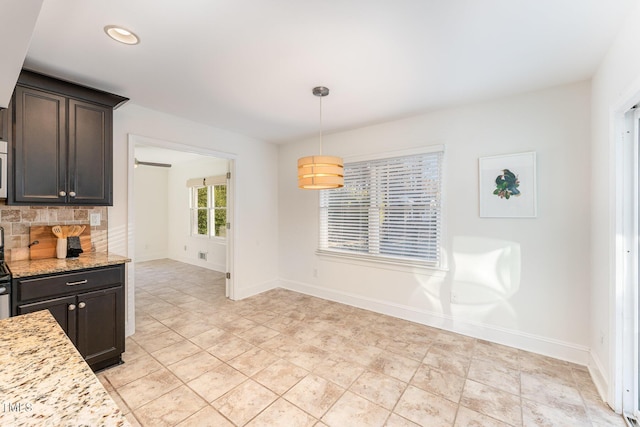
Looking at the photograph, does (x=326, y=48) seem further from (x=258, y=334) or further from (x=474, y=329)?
(x=474, y=329)

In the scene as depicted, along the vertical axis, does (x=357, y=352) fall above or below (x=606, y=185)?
below

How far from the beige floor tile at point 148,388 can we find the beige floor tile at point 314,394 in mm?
922

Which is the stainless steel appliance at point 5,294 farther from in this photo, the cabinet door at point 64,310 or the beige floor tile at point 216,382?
the beige floor tile at point 216,382

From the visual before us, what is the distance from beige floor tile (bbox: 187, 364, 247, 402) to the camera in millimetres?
2133

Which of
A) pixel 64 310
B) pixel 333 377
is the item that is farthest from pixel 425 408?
pixel 64 310

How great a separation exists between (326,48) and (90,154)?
2251mm

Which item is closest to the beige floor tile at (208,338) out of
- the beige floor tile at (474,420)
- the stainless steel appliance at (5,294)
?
the stainless steel appliance at (5,294)

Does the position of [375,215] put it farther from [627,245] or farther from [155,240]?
[155,240]

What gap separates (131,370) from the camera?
2414 mm

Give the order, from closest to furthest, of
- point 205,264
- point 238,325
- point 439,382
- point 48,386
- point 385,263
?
point 48,386 → point 439,382 → point 238,325 → point 385,263 → point 205,264

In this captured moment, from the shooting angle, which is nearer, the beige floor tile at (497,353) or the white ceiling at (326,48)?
the white ceiling at (326,48)

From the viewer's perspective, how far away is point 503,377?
2348mm

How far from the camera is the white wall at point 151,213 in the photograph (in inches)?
279

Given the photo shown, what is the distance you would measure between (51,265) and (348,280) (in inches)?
125
